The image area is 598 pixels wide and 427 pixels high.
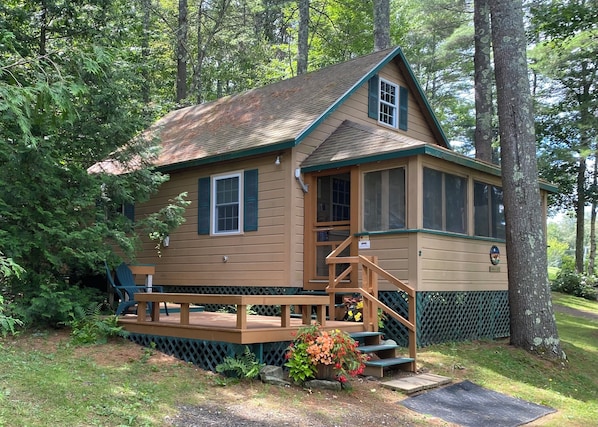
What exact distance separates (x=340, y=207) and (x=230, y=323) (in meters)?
4.51

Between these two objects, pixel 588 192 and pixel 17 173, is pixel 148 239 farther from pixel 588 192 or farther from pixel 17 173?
pixel 588 192

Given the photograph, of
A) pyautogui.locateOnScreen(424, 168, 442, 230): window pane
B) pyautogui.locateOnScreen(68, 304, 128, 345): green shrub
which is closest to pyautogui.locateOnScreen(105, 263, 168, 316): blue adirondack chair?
pyautogui.locateOnScreen(68, 304, 128, 345): green shrub

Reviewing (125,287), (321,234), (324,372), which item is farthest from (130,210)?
(324,372)

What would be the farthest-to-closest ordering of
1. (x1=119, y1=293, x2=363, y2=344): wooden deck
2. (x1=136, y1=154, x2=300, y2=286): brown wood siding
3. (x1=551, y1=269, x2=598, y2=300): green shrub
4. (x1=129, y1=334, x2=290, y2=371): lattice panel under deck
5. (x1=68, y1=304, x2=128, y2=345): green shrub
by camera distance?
(x1=551, y1=269, x2=598, y2=300): green shrub → (x1=136, y1=154, x2=300, y2=286): brown wood siding → (x1=68, y1=304, x2=128, y2=345): green shrub → (x1=129, y1=334, x2=290, y2=371): lattice panel under deck → (x1=119, y1=293, x2=363, y2=344): wooden deck

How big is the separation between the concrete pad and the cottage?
1.62 m

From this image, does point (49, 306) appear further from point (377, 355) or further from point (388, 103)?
point (388, 103)

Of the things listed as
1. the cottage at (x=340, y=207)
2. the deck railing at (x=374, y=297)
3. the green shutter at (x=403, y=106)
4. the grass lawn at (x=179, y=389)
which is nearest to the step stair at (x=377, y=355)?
the deck railing at (x=374, y=297)

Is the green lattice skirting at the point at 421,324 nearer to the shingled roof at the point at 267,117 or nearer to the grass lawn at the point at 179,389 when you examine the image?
the grass lawn at the point at 179,389

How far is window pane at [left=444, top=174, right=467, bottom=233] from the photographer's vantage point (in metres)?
9.84

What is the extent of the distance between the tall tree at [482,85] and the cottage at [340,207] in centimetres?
366

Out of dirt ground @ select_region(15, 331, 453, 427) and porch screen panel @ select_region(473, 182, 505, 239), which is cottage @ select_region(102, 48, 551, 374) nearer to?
porch screen panel @ select_region(473, 182, 505, 239)

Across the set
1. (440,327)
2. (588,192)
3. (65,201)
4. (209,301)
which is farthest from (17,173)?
(588,192)

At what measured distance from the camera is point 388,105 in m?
13.0

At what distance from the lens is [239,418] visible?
5340 mm
